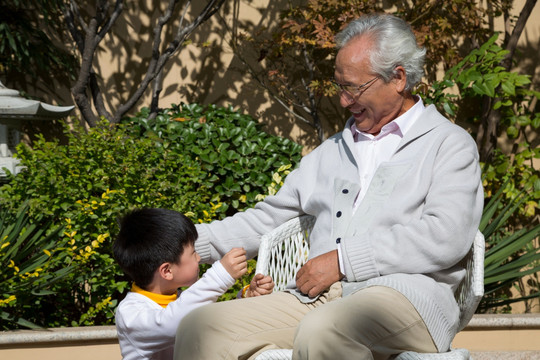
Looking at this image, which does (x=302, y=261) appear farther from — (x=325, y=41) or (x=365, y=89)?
(x=325, y=41)

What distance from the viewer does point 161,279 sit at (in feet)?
8.86

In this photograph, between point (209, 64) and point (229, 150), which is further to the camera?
point (209, 64)

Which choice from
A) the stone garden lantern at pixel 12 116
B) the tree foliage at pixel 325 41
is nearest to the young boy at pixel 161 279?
the stone garden lantern at pixel 12 116

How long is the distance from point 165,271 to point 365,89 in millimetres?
1086

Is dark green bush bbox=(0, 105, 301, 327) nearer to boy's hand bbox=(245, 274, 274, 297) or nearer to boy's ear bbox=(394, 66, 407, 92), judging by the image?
boy's hand bbox=(245, 274, 274, 297)

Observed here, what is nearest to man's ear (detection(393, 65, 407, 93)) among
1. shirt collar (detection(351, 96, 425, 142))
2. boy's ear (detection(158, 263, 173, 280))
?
shirt collar (detection(351, 96, 425, 142))

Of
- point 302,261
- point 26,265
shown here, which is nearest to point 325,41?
point 302,261

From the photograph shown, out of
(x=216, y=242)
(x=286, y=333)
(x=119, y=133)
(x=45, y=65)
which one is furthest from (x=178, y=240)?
(x=45, y=65)

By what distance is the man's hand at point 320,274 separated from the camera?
2.70 metres

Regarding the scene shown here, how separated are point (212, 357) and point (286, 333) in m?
0.36

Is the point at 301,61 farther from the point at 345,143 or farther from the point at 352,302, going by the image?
the point at 352,302

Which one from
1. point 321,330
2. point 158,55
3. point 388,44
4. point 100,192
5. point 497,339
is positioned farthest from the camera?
point 158,55

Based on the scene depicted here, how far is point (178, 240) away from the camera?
272 cm

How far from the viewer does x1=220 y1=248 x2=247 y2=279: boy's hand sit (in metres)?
2.61
